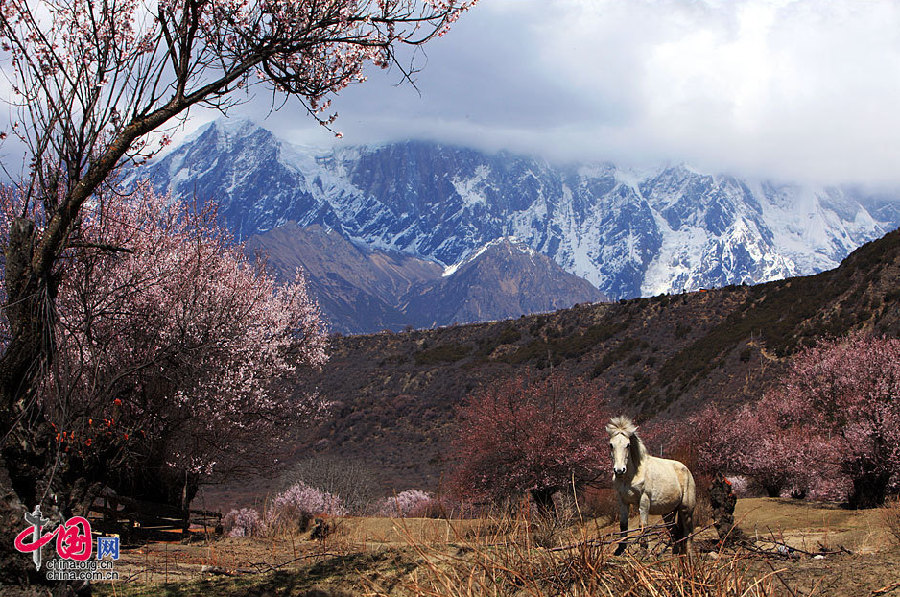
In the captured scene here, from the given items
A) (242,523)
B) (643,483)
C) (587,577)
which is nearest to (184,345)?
(643,483)

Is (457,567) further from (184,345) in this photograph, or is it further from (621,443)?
(184,345)

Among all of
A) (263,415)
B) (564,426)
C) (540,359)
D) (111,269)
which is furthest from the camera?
(540,359)

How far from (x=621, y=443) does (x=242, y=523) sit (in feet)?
57.1

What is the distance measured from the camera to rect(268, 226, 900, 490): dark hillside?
49469 mm

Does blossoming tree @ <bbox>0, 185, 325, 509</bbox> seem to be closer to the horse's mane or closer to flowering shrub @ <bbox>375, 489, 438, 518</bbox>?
the horse's mane

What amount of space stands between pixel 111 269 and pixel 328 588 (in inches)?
349

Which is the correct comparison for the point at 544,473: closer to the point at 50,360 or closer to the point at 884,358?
the point at 884,358

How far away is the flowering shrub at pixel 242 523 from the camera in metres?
15.7

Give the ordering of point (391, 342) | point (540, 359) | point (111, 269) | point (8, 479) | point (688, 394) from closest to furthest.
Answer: point (8, 479) < point (111, 269) < point (688, 394) < point (540, 359) < point (391, 342)

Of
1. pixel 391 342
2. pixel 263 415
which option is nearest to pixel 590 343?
pixel 391 342

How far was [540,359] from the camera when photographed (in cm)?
7331

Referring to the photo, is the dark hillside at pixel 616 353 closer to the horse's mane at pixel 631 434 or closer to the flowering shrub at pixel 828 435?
the flowering shrub at pixel 828 435

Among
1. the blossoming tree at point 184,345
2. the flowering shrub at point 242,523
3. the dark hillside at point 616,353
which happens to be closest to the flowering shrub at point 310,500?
the flowering shrub at point 242,523

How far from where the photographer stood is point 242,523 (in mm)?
21391
